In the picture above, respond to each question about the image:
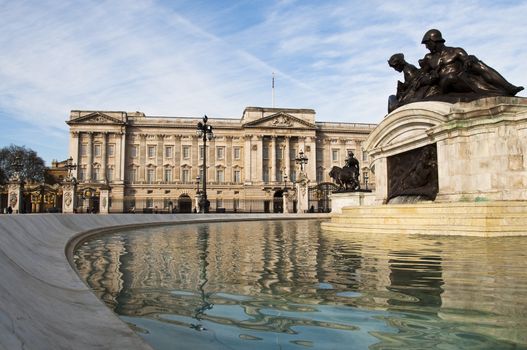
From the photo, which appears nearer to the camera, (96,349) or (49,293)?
(96,349)

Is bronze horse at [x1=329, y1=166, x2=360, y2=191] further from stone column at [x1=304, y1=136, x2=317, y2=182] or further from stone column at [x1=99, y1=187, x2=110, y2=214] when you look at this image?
stone column at [x1=304, y1=136, x2=317, y2=182]

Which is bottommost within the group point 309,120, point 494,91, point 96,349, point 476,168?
point 96,349

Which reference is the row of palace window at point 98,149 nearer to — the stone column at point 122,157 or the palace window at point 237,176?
the stone column at point 122,157

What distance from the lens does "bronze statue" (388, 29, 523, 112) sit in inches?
460

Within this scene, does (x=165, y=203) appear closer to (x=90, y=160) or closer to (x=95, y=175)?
(x=95, y=175)

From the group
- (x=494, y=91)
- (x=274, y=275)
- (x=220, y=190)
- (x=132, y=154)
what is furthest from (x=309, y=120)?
(x=274, y=275)

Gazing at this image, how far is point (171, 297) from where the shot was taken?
361cm

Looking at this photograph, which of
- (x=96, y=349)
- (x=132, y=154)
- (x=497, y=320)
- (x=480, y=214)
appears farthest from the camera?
(x=132, y=154)

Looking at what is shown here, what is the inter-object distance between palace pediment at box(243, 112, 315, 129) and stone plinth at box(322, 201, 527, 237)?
61570 millimetres

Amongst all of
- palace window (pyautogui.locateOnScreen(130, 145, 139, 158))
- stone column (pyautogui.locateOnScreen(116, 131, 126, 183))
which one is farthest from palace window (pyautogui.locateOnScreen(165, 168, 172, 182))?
stone column (pyautogui.locateOnScreen(116, 131, 126, 183))

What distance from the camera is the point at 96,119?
69.9m

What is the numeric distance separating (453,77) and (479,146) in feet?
8.18

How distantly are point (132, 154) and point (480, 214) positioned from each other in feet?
227

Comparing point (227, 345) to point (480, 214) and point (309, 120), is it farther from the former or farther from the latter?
point (309, 120)
